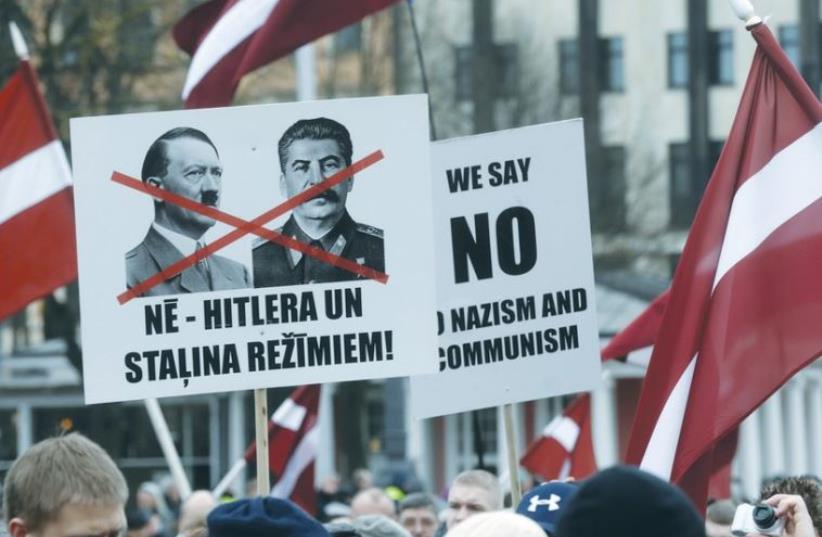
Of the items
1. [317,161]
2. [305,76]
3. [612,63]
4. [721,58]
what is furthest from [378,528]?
[721,58]

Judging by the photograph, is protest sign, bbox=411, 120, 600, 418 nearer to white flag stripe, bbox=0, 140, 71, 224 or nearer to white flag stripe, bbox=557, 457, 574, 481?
white flag stripe, bbox=0, 140, 71, 224

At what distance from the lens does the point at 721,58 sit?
53656 mm

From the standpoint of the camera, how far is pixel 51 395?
1735 inches

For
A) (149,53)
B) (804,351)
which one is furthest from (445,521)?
(149,53)

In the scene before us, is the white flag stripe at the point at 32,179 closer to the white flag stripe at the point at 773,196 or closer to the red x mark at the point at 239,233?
the red x mark at the point at 239,233

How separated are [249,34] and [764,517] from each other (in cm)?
481

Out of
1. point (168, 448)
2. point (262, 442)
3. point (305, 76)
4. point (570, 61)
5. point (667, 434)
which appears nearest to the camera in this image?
point (262, 442)

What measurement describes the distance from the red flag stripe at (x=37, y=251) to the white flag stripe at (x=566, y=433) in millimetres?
3577

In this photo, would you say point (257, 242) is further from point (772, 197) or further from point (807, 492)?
point (807, 492)

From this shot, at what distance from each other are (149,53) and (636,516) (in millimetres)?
25992

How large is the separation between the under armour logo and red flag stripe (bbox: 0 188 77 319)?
151 inches

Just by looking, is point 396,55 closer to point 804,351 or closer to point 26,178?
point 26,178

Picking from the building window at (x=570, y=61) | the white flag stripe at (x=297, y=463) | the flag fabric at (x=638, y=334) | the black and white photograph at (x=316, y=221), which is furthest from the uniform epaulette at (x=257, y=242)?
the building window at (x=570, y=61)

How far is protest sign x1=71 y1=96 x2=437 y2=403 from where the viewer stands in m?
6.82
